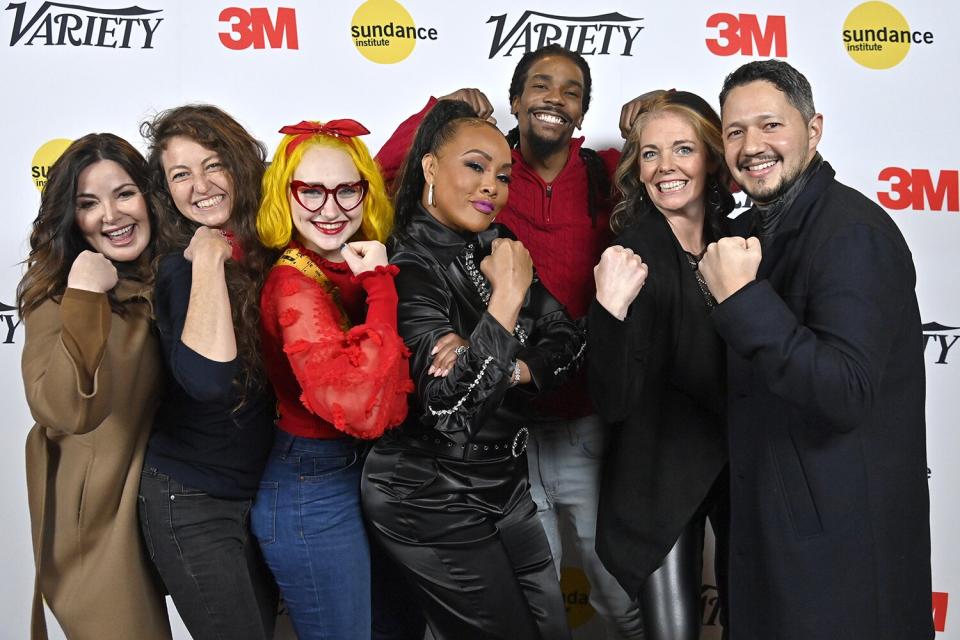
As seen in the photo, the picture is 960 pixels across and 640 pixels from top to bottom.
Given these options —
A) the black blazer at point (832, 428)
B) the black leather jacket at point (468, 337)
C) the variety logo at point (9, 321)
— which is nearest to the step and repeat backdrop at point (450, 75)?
the variety logo at point (9, 321)

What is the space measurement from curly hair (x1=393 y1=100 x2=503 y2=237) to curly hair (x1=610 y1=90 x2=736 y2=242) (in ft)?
1.22

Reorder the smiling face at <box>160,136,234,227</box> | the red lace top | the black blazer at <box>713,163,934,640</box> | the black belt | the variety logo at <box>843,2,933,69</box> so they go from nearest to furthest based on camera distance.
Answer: the black blazer at <box>713,163,934,640</box>
the red lace top
the black belt
the smiling face at <box>160,136,234,227</box>
the variety logo at <box>843,2,933,69</box>

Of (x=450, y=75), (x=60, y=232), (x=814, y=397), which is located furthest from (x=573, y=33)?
(x=814, y=397)

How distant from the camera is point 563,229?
2.38 metres

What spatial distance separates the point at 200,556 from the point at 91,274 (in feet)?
2.02

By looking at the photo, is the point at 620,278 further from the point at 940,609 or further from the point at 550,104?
the point at 940,609

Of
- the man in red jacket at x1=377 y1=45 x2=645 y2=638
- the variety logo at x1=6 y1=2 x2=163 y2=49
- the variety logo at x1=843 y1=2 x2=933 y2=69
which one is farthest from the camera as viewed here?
the variety logo at x1=843 y1=2 x2=933 y2=69

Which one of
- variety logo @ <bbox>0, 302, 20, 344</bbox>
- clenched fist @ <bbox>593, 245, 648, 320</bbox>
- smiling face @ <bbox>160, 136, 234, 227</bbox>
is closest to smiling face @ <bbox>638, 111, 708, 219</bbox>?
clenched fist @ <bbox>593, 245, 648, 320</bbox>

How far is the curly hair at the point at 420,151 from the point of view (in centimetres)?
203

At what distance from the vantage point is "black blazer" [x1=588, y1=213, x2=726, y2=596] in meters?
1.97

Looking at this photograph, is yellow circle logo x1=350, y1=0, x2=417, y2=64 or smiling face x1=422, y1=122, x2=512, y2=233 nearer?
smiling face x1=422, y1=122, x2=512, y2=233

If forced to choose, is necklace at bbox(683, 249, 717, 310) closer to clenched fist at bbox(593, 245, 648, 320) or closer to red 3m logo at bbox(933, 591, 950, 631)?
clenched fist at bbox(593, 245, 648, 320)

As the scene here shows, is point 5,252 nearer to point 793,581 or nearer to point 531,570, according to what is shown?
point 531,570

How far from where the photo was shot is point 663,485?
6.49 ft
